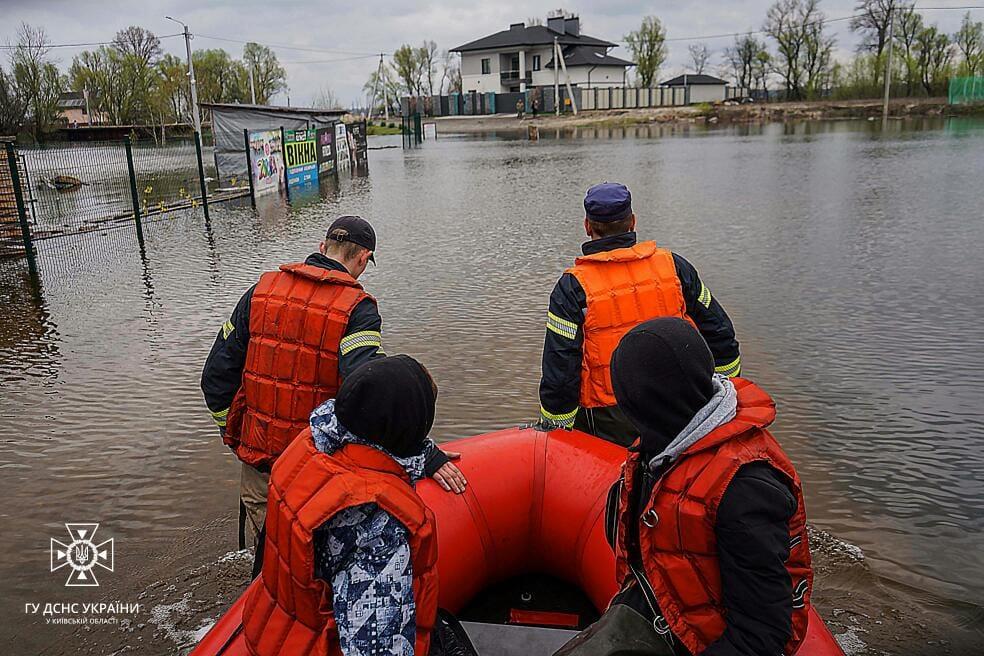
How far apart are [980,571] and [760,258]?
6.87m

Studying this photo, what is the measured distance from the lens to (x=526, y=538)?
3230 millimetres

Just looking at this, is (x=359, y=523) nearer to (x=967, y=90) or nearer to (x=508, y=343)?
(x=508, y=343)

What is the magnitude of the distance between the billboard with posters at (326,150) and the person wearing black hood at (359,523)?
20539 millimetres

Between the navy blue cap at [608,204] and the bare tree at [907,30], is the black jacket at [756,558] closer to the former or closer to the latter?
the navy blue cap at [608,204]

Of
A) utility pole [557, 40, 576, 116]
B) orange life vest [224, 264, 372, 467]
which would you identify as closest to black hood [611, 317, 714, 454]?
orange life vest [224, 264, 372, 467]

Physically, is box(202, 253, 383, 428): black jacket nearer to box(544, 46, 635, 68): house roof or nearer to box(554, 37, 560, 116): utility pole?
box(554, 37, 560, 116): utility pole

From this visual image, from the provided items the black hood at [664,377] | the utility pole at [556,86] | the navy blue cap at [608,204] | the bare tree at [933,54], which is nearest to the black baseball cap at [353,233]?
the navy blue cap at [608,204]

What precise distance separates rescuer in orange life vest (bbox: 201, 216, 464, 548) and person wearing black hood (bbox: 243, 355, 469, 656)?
1.03 metres

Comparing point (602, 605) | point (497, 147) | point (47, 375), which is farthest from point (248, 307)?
point (497, 147)

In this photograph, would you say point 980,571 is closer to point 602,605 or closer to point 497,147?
point 602,605

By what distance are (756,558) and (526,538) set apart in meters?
1.71

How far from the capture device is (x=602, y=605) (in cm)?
286

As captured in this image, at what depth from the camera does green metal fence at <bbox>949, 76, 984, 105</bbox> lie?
1929 inches

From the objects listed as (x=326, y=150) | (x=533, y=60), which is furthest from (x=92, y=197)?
(x=533, y=60)
